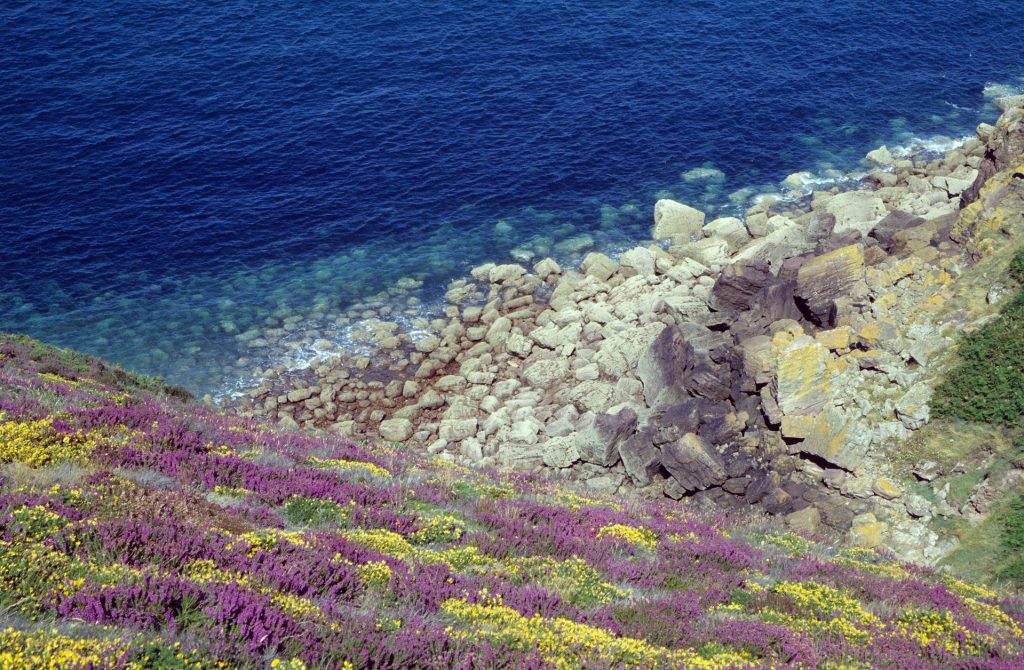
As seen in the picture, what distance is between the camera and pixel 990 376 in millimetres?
29359

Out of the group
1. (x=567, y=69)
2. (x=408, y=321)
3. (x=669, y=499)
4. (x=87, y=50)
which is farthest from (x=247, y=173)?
(x=669, y=499)

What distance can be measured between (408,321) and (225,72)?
40254 millimetres

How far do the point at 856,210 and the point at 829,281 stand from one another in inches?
776

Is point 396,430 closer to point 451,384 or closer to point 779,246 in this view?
point 451,384

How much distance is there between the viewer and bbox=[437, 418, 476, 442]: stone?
39688 mm

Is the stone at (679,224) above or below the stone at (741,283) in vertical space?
below

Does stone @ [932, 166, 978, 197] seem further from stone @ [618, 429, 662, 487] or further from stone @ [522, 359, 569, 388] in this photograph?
stone @ [618, 429, 662, 487]

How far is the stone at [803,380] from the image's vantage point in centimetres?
3133

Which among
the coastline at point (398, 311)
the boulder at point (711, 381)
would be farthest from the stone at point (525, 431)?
the coastline at point (398, 311)

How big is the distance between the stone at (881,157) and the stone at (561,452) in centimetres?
4293

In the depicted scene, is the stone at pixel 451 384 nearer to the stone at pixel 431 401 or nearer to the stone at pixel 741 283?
the stone at pixel 431 401

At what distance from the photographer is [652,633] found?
1203cm

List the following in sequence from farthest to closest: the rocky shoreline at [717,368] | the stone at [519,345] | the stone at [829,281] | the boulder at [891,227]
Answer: the stone at [519,345], the boulder at [891,227], the stone at [829,281], the rocky shoreline at [717,368]

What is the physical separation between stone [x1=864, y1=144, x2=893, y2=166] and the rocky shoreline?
392 inches
